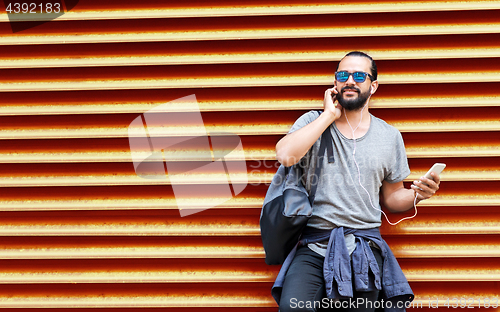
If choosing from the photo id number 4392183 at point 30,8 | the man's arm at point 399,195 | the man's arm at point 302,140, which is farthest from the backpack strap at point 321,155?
the photo id number 4392183 at point 30,8

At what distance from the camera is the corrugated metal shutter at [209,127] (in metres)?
2.40

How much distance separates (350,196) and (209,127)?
111 cm

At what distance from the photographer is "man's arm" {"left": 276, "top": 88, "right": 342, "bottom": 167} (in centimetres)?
193

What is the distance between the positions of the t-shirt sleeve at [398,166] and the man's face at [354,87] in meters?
0.39

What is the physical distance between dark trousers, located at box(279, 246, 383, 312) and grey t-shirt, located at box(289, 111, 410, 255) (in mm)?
103

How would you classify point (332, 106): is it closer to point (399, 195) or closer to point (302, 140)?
point (302, 140)

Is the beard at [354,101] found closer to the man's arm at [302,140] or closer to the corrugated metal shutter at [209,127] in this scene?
the man's arm at [302,140]

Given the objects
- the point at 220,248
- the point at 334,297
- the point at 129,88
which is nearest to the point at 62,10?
the point at 129,88

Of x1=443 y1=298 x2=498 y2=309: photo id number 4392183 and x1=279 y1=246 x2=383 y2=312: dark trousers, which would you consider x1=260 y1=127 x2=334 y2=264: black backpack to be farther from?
x1=443 y1=298 x2=498 y2=309: photo id number 4392183

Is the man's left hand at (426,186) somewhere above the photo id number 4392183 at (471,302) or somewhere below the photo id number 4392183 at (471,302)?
above

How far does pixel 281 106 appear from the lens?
95.3 inches

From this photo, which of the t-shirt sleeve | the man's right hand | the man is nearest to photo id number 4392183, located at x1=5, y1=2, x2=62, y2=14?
the man

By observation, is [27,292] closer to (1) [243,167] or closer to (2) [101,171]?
(2) [101,171]

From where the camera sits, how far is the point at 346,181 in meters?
2.05
